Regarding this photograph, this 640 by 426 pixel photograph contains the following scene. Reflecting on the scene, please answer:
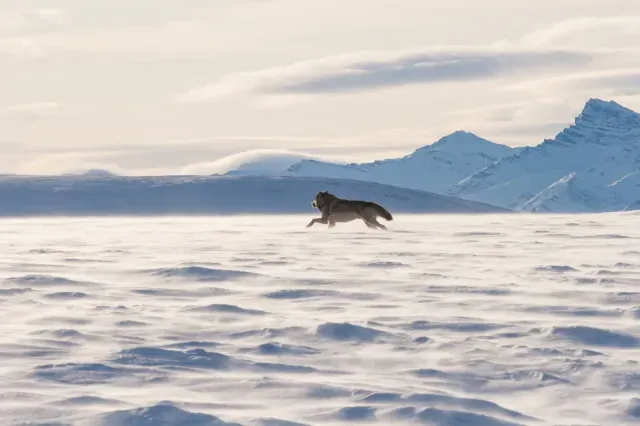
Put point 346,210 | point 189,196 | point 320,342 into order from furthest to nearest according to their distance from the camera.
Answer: point 189,196, point 346,210, point 320,342

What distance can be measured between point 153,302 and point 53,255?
6.80m

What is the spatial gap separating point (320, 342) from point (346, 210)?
16.9 m

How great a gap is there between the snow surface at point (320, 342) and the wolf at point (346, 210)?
9.61 metres

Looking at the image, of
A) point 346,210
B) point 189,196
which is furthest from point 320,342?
point 189,196

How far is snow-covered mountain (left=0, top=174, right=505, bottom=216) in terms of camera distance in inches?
2157

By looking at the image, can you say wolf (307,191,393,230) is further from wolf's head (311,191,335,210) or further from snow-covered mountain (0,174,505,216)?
snow-covered mountain (0,174,505,216)

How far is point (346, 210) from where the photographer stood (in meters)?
24.8

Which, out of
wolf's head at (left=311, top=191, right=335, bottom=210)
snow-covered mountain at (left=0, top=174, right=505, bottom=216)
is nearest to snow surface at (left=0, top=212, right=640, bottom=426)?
wolf's head at (left=311, top=191, right=335, bottom=210)

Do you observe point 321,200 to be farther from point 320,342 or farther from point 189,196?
point 189,196

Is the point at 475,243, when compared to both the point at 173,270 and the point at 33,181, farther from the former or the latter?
the point at 33,181

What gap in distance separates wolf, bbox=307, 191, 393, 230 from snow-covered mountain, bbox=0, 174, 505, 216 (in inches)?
1033

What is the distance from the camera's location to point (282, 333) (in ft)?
27.4

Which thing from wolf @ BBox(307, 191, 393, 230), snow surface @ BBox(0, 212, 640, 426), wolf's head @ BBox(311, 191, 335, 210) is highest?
wolf's head @ BBox(311, 191, 335, 210)

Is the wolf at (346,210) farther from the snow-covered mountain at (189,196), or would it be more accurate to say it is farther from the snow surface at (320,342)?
the snow-covered mountain at (189,196)
